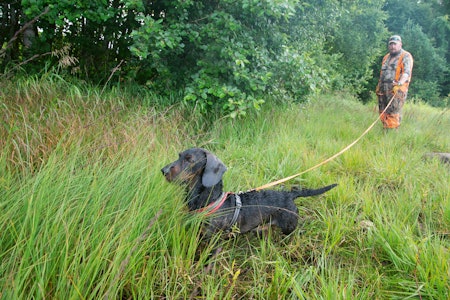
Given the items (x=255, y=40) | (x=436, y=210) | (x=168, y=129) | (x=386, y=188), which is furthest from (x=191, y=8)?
(x=436, y=210)

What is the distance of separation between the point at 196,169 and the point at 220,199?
0.96 feet

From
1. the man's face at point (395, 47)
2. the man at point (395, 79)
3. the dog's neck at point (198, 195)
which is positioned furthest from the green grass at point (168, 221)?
the man's face at point (395, 47)

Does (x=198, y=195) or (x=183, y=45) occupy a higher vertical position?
(x=183, y=45)

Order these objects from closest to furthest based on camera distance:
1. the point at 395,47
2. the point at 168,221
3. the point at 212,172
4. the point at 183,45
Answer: the point at 168,221, the point at 212,172, the point at 183,45, the point at 395,47

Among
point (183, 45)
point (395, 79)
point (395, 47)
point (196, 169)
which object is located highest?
point (395, 47)

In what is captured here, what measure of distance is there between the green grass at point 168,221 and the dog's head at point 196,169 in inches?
7.5

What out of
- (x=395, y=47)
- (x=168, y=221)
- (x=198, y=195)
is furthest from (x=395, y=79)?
(x=168, y=221)

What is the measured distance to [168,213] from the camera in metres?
2.08

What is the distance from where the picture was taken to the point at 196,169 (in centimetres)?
216

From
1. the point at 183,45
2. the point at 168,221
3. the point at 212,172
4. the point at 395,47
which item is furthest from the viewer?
the point at 395,47

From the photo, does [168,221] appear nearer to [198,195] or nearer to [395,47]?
[198,195]

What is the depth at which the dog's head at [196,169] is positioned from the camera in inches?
Result: 81.7

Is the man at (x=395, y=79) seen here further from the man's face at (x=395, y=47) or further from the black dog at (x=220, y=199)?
the black dog at (x=220, y=199)

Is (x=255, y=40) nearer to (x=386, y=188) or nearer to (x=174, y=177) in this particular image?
(x=386, y=188)
